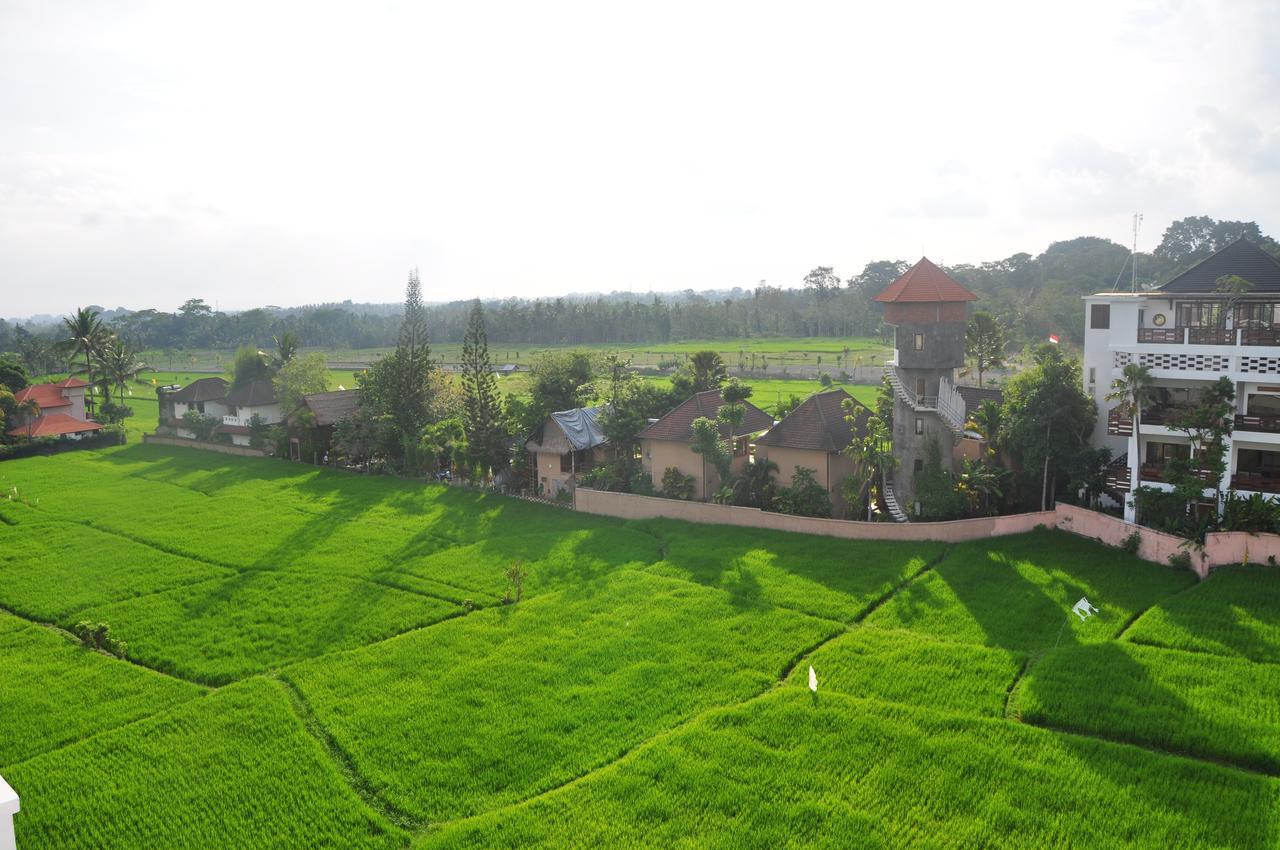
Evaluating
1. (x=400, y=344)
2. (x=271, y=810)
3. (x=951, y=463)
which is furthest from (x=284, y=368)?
(x=271, y=810)

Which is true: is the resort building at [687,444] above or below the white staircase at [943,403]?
below

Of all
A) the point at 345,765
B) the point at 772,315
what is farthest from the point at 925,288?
the point at 772,315

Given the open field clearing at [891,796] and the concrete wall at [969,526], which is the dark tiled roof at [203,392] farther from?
the open field clearing at [891,796]

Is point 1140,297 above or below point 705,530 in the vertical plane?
above

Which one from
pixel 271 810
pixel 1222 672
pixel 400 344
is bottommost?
pixel 271 810

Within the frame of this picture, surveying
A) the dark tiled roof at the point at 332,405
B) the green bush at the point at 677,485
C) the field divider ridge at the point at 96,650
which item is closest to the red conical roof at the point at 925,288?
the green bush at the point at 677,485

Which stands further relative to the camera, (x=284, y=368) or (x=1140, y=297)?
(x=284, y=368)

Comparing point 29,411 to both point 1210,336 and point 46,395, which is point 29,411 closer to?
point 46,395

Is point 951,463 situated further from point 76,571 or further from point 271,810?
point 76,571
